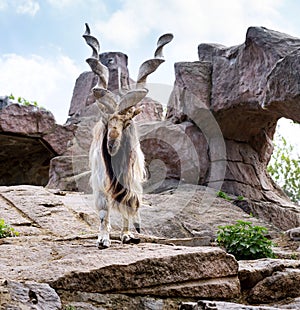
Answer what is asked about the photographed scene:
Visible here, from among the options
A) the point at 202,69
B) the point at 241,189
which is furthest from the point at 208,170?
the point at 202,69

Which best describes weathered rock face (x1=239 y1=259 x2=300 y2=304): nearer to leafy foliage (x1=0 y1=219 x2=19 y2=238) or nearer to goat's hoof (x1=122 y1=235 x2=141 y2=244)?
goat's hoof (x1=122 y1=235 x2=141 y2=244)

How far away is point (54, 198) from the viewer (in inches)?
299

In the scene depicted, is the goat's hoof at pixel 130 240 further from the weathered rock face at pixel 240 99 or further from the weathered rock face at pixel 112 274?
the weathered rock face at pixel 240 99

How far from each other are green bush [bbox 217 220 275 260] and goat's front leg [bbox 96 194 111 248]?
135 centimetres

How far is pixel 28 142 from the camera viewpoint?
11375 millimetres

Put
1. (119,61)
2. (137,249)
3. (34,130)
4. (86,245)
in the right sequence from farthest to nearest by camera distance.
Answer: (119,61) < (34,130) < (86,245) < (137,249)

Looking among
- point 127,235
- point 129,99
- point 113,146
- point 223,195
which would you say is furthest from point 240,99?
point 127,235

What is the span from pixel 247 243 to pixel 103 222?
1.53 m

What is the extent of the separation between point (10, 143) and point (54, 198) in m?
4.22

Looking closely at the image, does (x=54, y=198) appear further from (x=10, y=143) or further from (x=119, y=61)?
(x=119, y=61)

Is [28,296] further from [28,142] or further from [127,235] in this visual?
[28,142]

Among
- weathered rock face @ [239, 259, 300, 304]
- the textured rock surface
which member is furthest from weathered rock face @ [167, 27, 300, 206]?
the textured rock surface

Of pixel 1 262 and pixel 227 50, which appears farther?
pixel 227 50

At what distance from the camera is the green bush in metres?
5.16
